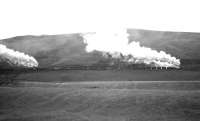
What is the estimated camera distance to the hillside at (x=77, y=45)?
28859 mm

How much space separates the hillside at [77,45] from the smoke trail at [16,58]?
3.66ft

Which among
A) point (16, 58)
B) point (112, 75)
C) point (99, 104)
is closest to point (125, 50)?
point (112, 75)

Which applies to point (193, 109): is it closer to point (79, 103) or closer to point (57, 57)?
point (79, 103)

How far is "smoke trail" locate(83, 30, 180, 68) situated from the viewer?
2577cm

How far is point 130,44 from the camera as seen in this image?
2953 centimetres

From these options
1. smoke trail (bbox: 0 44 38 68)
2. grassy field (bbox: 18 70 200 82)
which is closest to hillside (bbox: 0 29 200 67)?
smoke trail (bbox: 0 44 38 68)

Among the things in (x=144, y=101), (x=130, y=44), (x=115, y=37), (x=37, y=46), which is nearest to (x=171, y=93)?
(x=144, y=101)

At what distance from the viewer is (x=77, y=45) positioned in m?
32.8

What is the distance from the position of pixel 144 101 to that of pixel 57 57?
60.3 ft

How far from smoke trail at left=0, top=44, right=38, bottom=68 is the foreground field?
375 inches

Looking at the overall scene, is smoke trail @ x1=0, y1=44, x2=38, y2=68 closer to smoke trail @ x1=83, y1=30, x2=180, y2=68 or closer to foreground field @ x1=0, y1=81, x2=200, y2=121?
smoke trail @ x1=83, y1=30, x2=180, y2=68

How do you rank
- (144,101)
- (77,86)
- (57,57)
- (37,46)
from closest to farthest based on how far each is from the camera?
(144,101), (77,86), (57,57), (37,46)

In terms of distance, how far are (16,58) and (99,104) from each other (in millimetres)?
17702

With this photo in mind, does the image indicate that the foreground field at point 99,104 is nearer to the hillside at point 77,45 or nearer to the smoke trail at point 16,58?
the smoke trail at point 16,58
